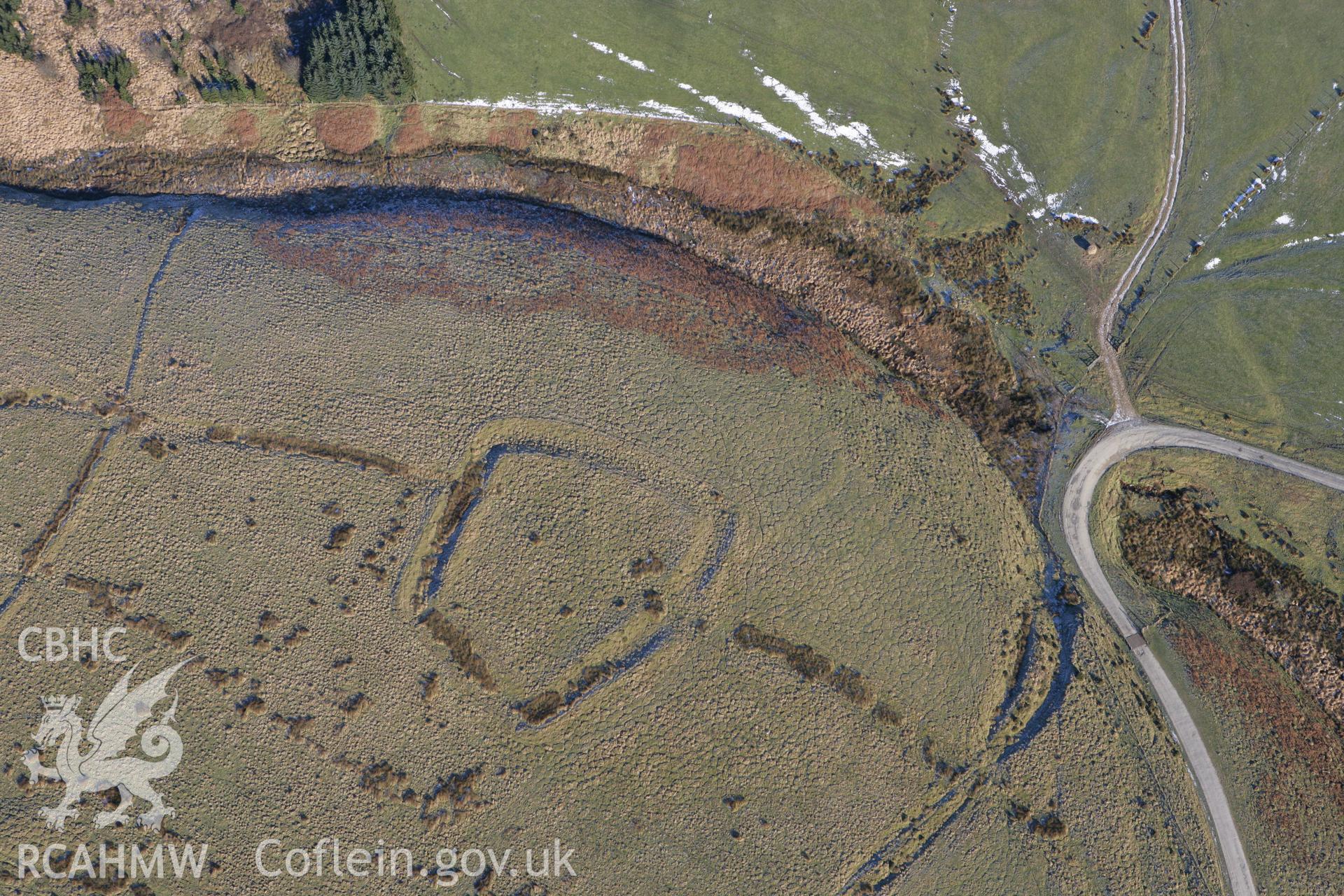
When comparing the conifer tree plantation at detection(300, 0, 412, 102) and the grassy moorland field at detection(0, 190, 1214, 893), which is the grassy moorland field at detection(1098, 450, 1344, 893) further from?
the conifer tree plantation at detection(300, 0, 412, 102)

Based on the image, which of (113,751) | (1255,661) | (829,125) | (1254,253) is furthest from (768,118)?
(113,751)

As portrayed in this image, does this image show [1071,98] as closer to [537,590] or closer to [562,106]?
[562,106]

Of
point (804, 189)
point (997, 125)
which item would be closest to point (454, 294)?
point (804, 189)

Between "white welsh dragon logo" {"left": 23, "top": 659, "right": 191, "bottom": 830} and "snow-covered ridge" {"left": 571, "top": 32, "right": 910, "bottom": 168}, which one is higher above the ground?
"snow-covered ridge" {"left": 571, "top": 32, "right": 910, "bottom": 168}

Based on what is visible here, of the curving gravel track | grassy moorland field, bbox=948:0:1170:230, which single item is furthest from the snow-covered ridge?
the curving gravel track

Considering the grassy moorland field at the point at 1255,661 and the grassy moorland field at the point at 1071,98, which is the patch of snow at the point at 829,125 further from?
the grassy moorland field at the point at 1255,661

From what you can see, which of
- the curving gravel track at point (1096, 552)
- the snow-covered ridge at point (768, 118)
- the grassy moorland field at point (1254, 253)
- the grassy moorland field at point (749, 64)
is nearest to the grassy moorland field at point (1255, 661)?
the curving gravel track at point (1096, 552)
